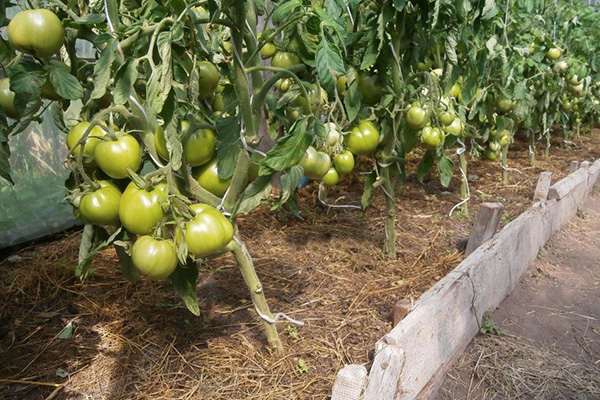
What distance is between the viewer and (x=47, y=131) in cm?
289

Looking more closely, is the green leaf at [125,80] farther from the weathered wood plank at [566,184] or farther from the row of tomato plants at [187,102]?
the weathered wood plank at [566,184]

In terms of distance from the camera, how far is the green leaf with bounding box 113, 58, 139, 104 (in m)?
1.11

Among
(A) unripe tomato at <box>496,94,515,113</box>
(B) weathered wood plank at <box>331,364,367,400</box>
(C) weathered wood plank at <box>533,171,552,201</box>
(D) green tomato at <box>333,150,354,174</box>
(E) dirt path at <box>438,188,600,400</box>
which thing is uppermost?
(D) green tomato at <box>333,150,354,174</box>

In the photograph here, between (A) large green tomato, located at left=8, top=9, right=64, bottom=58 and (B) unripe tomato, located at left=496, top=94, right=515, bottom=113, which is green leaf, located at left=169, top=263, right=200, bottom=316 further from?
(B) unripe tomato, located at left=496, top=94, right=515, bottom=113

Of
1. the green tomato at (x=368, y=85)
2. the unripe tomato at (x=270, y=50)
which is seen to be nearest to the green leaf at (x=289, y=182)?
the unripe tomato at (x=270, y=50)

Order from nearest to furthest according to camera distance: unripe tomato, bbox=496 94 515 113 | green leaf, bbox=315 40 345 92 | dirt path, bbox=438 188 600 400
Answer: green leaf, bbox=315 40 345 92 → dirt path, bbox=438 188 600 400 → unripe tomato, bbox=496 94 515 113

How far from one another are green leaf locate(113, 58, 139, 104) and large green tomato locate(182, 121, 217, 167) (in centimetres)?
20

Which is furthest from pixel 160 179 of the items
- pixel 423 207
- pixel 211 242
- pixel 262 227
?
pixel 423 207

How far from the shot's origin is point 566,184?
328cm

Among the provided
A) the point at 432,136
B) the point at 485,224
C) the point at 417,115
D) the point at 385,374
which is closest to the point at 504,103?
the point at 485,224

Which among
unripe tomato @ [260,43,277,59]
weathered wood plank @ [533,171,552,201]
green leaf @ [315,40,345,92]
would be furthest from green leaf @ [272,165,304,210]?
weathered wood plank @ [533,171,552,201]

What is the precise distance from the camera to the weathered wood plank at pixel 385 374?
139 centimetres

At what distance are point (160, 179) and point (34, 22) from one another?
1.31ft

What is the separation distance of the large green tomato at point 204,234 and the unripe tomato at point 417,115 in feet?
3.77
